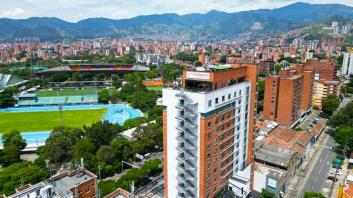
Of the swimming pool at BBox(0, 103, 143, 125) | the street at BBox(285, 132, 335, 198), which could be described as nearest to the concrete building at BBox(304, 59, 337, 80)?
the street at BBox(285, 132, 335, 198)

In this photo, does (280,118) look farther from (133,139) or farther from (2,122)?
(2,122)

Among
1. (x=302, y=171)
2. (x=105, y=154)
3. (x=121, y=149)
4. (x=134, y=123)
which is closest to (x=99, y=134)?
(x=121, y=149)

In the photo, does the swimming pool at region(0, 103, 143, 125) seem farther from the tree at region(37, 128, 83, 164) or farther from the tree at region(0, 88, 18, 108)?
the tree at region(37, 128, 83, 164)

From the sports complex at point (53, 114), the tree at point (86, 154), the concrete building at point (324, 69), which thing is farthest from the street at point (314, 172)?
the concrete building at point (324, 69)

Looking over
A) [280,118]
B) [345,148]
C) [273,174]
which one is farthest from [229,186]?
[280,118]

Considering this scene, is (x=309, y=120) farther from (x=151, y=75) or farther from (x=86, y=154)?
(x=151, y=75)

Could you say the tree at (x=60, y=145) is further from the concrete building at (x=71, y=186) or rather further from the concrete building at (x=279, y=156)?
the concrete building at (x=279, y=156)
